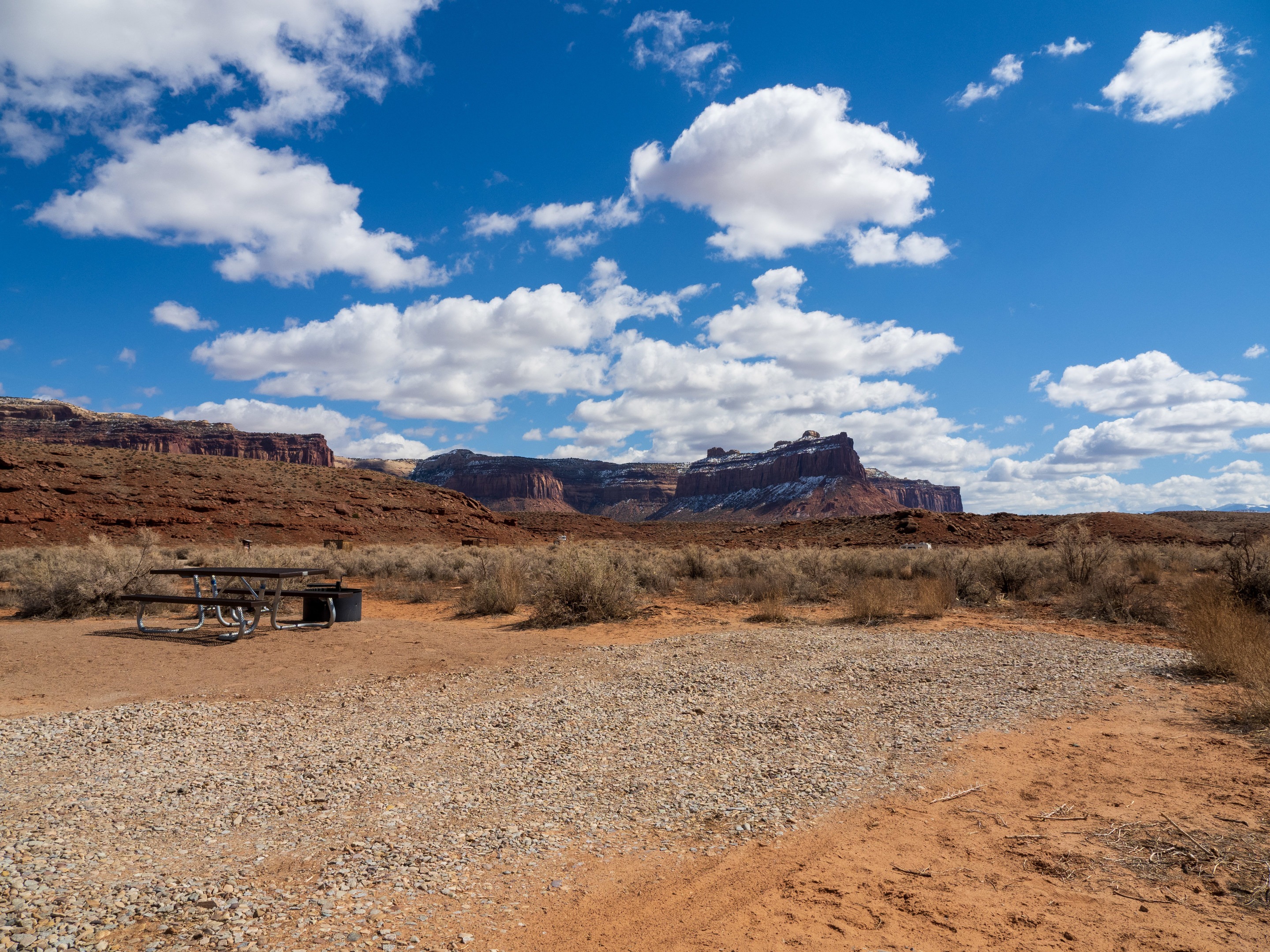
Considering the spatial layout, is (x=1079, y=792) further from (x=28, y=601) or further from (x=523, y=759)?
(x=28, y=601)

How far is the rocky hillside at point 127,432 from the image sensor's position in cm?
8994

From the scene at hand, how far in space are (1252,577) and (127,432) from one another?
116 meters

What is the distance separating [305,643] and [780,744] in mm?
7429

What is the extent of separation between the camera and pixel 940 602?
13391mm

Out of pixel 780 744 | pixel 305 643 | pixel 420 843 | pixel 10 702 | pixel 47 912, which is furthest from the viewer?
pixel 305 643

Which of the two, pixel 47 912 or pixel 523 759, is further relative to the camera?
pixel 523 759

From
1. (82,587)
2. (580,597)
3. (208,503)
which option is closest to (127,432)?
(208,503)

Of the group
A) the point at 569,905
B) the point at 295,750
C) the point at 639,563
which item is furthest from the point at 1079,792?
the point at 639,563

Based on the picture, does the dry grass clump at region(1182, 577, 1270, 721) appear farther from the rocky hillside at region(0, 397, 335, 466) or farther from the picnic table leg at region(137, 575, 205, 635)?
the rocky hillside at region(0, 397, 335, 466)

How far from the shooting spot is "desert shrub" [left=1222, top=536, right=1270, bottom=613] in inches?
449

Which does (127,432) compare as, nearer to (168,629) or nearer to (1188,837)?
(168,629)

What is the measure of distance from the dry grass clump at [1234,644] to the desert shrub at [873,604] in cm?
447

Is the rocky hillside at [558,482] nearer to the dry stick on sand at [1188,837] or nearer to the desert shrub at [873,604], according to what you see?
the desert shrub at [873,604]

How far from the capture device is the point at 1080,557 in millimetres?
16094
